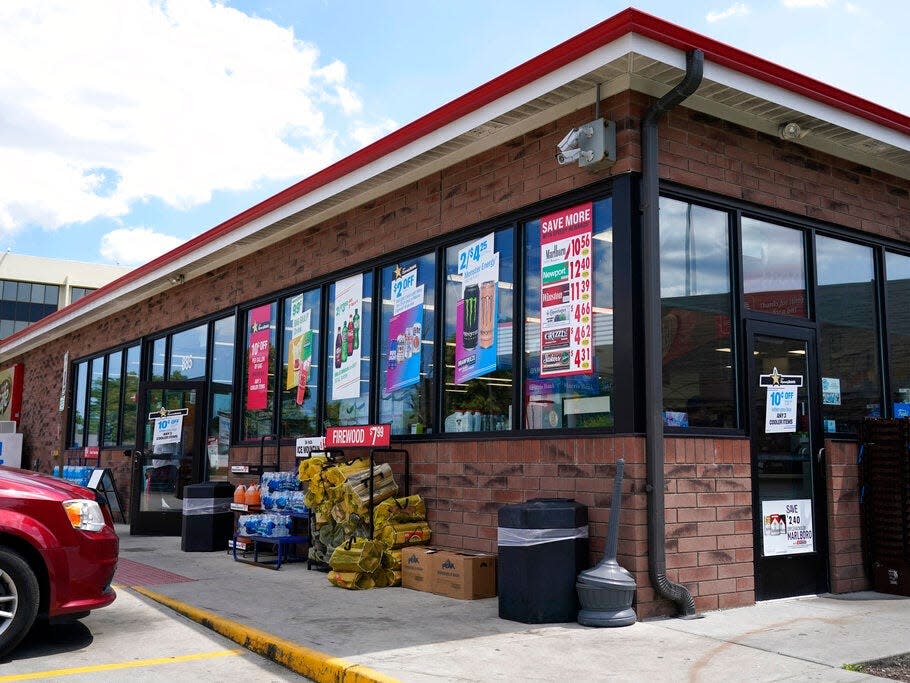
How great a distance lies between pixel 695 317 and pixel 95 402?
51.4 feet

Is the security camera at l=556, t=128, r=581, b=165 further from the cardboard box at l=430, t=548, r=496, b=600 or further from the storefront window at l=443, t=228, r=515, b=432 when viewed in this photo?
the cardboard box at l=430, t=548, r=496, b=600

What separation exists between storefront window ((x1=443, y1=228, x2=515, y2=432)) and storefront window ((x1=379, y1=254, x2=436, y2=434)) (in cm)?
33

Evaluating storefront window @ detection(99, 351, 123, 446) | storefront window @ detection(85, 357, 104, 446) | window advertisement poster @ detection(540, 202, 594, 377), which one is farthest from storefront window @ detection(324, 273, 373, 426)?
storefront window @ detection(85, 357, 104, 446)

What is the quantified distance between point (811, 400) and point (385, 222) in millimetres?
5210

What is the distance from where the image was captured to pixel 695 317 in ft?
25.7

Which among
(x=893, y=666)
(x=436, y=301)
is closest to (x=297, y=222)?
(x=436, y=301)

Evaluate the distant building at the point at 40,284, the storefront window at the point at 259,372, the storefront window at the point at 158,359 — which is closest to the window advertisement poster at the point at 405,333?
the storefront window at the point at 259,372

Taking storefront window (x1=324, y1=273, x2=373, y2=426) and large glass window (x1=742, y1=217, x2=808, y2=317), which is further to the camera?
storefront window (x1=324, y1=273, x2=373, y2=426)

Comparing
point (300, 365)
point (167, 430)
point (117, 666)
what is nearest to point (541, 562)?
point (117, 666)

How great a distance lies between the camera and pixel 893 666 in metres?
5.47

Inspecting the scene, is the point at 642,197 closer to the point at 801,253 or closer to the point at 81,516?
the point at 801,253

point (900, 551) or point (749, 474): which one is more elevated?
point (749, 474)

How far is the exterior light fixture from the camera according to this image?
8148mm

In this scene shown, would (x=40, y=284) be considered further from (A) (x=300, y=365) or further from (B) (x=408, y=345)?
(B) (x=408, y=345)
